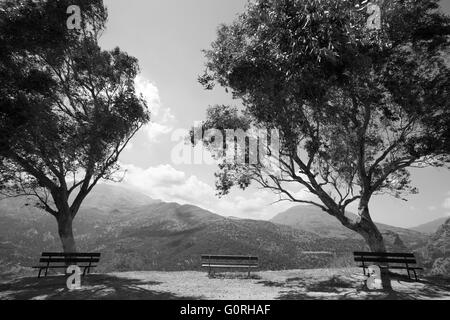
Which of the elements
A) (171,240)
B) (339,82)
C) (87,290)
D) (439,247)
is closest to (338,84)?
(339,82)

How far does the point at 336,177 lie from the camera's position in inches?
743

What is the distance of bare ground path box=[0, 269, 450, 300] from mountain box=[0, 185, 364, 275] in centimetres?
862

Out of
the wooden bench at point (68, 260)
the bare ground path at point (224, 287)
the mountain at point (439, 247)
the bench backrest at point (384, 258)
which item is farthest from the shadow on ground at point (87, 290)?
the mountain at point (439, 247)

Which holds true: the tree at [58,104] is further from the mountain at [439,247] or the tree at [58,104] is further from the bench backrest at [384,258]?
the mountain at [439,247]

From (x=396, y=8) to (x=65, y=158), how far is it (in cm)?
1802

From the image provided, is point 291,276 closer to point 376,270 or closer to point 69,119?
point 376,270

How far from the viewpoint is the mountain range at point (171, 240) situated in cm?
5766

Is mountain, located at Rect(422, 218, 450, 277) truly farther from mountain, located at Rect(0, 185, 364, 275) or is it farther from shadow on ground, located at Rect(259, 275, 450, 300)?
shadow on ground, located at Rect(259, 275, 450, 300)

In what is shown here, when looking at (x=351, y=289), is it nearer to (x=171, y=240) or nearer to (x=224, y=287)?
(x=224, y=287)

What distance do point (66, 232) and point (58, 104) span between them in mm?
7633

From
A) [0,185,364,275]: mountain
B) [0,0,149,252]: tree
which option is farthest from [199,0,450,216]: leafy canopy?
[0,185,364,275]: mountain

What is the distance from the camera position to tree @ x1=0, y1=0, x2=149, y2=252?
13953 mm

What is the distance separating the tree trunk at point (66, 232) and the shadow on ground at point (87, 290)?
8.12 ft
